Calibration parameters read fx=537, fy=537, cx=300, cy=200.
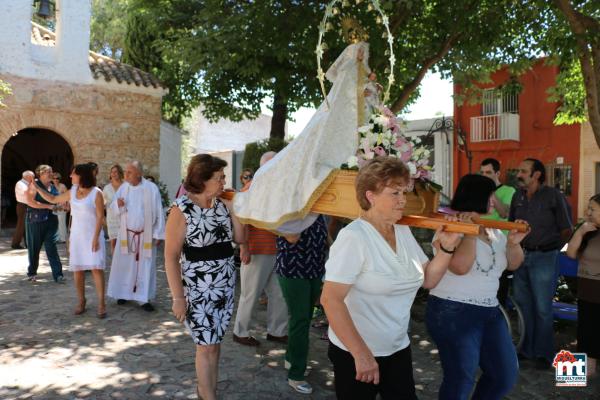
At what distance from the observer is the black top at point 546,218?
17.0 ft

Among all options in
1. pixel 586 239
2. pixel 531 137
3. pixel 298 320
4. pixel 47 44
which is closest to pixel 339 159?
pixel 298 320

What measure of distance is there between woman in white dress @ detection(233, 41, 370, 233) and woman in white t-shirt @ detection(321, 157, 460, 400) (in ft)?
2.48

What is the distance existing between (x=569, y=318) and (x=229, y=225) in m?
3.93

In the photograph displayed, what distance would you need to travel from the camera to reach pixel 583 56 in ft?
22.4

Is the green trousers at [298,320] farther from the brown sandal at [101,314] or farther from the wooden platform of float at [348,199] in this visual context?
the brown sandal at [101,314]

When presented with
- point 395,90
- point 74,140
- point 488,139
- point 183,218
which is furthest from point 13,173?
point 183,218

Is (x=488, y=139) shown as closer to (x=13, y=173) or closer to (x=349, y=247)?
(x=13, y=173)

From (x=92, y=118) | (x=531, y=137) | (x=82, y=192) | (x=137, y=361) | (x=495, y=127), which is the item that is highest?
(x=495, y=127)

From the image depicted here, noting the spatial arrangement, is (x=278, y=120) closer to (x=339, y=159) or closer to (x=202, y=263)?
(x=202, y=263)

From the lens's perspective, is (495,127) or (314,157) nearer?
(314,157)

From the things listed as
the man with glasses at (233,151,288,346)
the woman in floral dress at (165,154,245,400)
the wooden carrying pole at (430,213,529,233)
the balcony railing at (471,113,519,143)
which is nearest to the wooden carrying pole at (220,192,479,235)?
the wooden carrying pole at (430,213,529,233)

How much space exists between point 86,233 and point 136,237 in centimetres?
66

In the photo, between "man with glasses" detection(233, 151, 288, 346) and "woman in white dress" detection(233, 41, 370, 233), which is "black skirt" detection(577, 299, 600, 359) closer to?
"woman in white dress" detection(233, 41, 370, 233)

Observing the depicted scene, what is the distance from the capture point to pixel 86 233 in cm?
685
